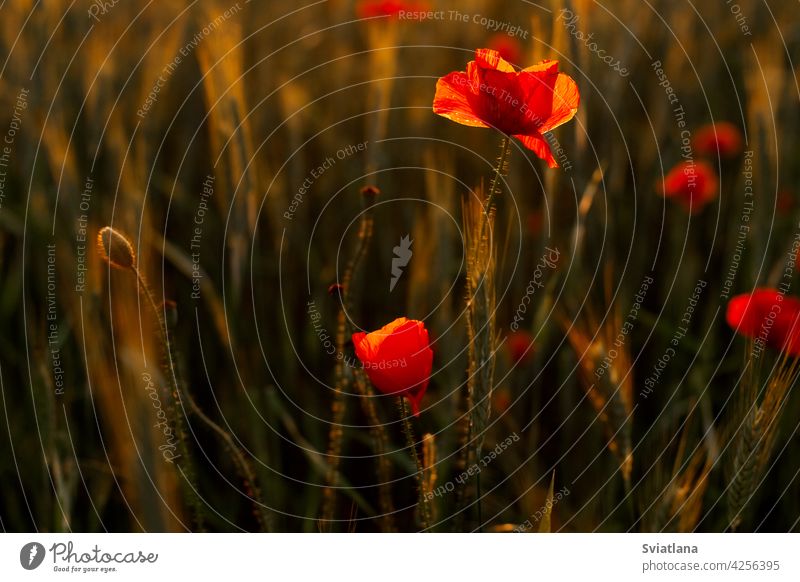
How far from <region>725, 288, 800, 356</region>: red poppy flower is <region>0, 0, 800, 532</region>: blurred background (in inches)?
2.0

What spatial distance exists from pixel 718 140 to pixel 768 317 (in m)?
0.39

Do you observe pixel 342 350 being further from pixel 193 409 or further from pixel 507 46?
pixel 507 46

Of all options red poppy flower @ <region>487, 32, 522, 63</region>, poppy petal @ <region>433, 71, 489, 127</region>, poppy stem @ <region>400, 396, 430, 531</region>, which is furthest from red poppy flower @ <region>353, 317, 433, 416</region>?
red poppy flower @ <region>487, 32, 522, 63</region>

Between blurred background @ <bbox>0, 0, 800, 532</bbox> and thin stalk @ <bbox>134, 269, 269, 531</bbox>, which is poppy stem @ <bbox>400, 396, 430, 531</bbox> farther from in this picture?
thin stalk @ <bbox>134, 269, 269, 531</bbox>

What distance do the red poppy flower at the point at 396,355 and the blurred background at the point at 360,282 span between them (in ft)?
0.25

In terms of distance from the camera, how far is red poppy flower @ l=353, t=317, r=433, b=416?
47 cm

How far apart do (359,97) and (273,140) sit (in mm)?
160

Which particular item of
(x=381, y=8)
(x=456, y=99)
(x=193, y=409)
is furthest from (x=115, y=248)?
(x=381, y=8)
